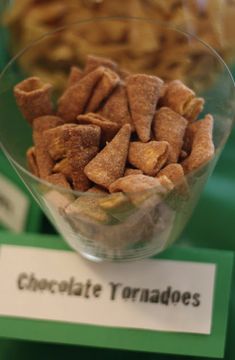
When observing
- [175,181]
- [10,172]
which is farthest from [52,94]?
[175,181]

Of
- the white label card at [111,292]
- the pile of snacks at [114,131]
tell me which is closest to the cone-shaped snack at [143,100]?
the pile of snacks at [114,131]

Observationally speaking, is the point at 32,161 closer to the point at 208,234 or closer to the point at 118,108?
the point at 118,108

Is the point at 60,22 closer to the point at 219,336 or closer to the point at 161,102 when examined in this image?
the point at 161,102

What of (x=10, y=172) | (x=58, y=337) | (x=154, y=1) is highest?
(x=154, y=1)

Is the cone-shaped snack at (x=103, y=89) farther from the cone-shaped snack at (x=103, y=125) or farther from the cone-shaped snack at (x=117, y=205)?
the cone-shaped snack at (x=117, y=205)

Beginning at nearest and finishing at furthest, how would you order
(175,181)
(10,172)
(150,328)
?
(175,181) → (150,328) → (10,172)

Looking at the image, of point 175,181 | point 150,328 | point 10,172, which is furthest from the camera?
point 10,172

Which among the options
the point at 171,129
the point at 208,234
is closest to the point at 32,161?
the point at 171,129
